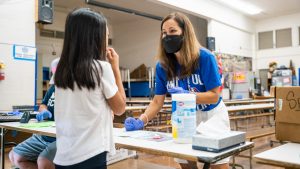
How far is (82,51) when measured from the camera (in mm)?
→ 1178

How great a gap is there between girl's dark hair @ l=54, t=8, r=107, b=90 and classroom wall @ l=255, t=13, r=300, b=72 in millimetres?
10986

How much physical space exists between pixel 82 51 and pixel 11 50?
405 cm

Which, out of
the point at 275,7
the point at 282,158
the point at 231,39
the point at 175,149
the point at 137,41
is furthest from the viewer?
the point at 137,41

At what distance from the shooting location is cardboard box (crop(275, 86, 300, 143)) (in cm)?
137

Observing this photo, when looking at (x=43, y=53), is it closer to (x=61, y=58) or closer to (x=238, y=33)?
(x=238, y=33)

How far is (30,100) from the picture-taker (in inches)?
193

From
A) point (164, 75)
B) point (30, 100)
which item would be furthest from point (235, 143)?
point (30, 100)

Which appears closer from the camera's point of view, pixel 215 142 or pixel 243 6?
pixel 215 142

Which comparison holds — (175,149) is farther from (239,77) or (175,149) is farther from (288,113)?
(239,77)

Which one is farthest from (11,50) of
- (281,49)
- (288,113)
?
(281,49)

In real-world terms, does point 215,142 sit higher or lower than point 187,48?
lower

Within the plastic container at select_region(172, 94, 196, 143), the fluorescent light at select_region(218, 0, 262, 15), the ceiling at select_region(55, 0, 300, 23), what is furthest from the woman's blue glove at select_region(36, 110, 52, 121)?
the fluorescent light at select_region(218, 0, 262, 15)

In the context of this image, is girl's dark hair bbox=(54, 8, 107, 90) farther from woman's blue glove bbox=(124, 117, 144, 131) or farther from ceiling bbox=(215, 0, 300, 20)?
ceiling bbox=(215, 0, 300, 20)

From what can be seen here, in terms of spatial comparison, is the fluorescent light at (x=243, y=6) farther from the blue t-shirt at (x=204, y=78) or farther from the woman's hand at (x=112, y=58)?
the woman's hand at (x=112, y=58)
